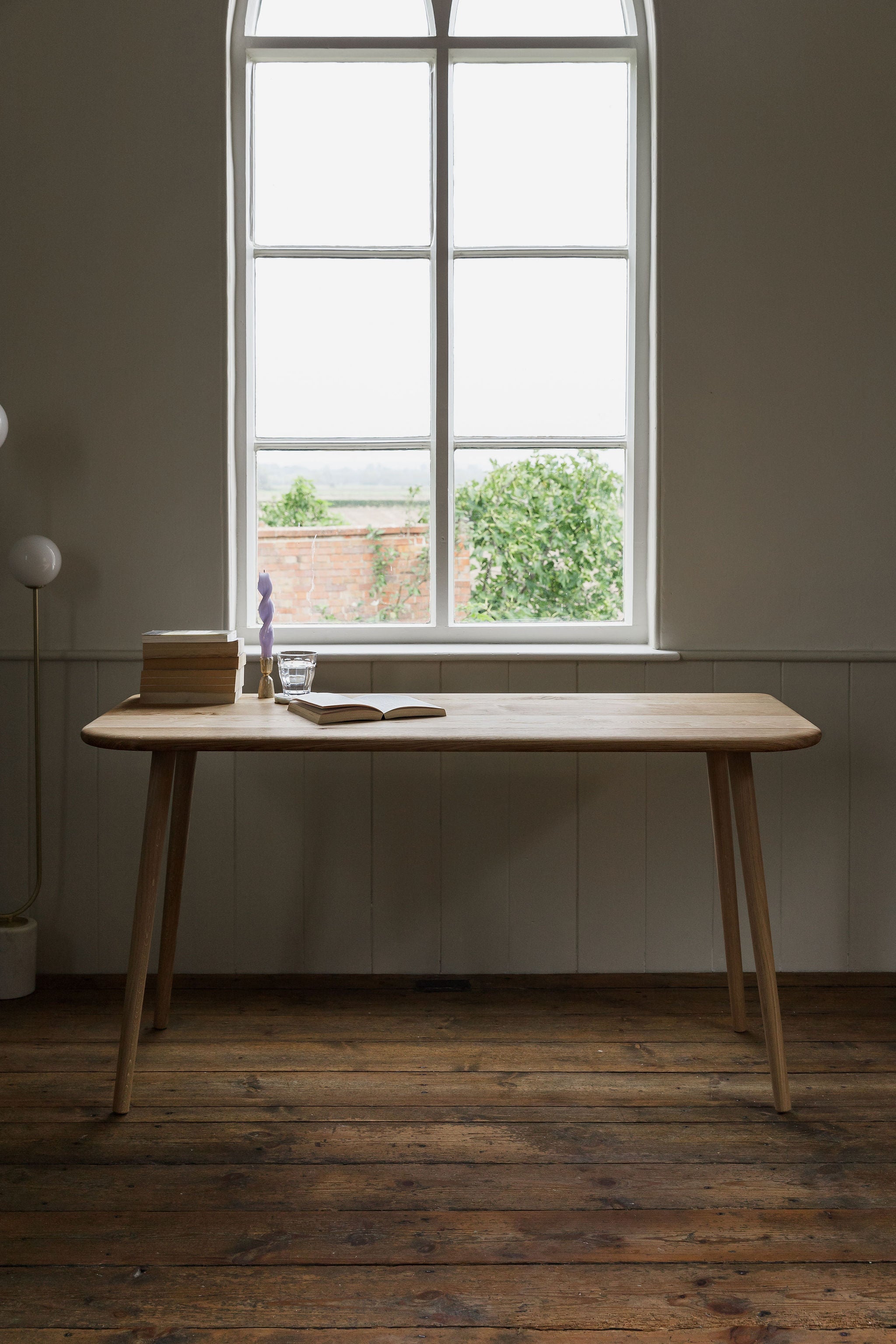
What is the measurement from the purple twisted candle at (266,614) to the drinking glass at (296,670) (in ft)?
0.14

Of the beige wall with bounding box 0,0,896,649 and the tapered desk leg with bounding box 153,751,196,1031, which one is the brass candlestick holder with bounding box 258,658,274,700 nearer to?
the tapered desk leg with bounding box 153,751,196,1031

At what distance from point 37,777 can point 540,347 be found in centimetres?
177

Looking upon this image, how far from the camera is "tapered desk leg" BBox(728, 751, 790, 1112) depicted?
2.00 meters

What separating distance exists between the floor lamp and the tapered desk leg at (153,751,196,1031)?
0.41m

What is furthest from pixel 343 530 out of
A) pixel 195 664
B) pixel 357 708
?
pixel 357 708

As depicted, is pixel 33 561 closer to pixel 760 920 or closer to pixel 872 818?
pixel 760 920

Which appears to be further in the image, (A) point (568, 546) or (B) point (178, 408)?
(A) point (568, 546)

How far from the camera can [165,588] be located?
2.66m

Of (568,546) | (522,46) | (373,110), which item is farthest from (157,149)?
(568,546)

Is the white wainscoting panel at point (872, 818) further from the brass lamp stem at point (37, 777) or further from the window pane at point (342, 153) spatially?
the brass lamp stem at point (37, 777)

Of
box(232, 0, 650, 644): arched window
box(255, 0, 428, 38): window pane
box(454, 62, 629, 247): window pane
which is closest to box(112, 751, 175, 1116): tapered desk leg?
box(232, 0, 650, 644): arched window

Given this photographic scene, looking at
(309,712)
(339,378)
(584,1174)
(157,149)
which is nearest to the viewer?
(584,1174)

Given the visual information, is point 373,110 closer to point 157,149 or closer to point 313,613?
point 157,149

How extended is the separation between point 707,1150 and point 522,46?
272cm
